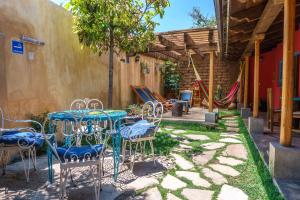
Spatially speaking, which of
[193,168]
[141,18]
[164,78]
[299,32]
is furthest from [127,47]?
[164,78]

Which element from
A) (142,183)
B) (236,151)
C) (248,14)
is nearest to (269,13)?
(248,14)

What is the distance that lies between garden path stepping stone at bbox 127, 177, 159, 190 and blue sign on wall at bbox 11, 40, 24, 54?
267 cm

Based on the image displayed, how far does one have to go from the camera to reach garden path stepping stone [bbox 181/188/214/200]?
7.73 ft

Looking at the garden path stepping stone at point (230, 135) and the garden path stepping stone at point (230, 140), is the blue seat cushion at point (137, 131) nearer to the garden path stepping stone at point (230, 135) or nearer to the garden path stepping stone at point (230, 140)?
the garden path stepping stone at point (230, 140)

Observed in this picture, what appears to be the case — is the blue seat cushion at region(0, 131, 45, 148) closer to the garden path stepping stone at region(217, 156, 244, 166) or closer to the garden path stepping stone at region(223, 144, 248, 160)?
the garden path stepping stone at region(217, 156, 244, 166)

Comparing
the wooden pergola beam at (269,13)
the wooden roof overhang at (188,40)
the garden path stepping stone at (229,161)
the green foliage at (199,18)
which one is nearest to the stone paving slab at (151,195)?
the garden path stepping stone at (229,161)

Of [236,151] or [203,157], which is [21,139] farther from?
[236,151]

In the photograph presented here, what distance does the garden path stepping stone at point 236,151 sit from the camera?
12.0 ft

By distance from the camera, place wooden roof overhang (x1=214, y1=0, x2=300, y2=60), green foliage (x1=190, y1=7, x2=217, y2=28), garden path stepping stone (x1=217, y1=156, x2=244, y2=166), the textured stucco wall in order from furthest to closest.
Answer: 1. green foliage (x1=190, y1=7, x2=217, y2=28)
2. the textured stucco wall
3. garden path stepping stone (x1=217, y1=156, x2=244, y2=166)
4. wooden roof overhang (x1=214, y1=0, x2=300, y2=60)

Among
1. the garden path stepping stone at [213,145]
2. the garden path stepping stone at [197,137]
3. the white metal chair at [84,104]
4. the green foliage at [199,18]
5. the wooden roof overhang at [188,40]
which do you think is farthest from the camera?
the green foliage at [199,18]

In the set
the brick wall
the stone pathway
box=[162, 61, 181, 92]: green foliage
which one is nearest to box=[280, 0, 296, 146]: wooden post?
the stone pathway

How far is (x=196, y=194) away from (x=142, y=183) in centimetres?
61

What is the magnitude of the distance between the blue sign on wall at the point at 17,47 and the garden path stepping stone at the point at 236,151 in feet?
11.6

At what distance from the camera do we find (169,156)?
3664mm
